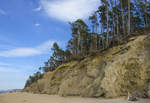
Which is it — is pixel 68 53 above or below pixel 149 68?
above

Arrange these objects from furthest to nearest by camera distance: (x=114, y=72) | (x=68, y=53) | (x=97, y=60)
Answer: (x=68, y=53), (x=97, y=60), (x=114, y=72)

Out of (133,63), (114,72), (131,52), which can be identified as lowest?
(114,72)

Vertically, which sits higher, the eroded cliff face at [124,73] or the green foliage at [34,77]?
the eroded cliff face at [124,73]

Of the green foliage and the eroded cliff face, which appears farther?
the green foliage

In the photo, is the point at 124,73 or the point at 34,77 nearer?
the point at 124,73

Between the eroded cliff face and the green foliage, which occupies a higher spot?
the eroded cliff face

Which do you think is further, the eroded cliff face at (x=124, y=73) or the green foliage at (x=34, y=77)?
the green foliage at (x=34, y=77)

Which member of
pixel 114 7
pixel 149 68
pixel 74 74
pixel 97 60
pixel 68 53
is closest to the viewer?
pixel 149 68

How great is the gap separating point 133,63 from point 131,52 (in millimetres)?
1281

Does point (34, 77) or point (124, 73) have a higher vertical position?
point (124, 73)

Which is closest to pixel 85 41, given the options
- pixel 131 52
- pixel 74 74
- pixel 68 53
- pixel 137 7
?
pixel 68 53

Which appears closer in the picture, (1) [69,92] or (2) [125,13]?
(1) [69,92]

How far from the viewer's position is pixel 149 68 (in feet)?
35.2

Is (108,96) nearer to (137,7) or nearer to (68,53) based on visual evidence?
(137,7)
